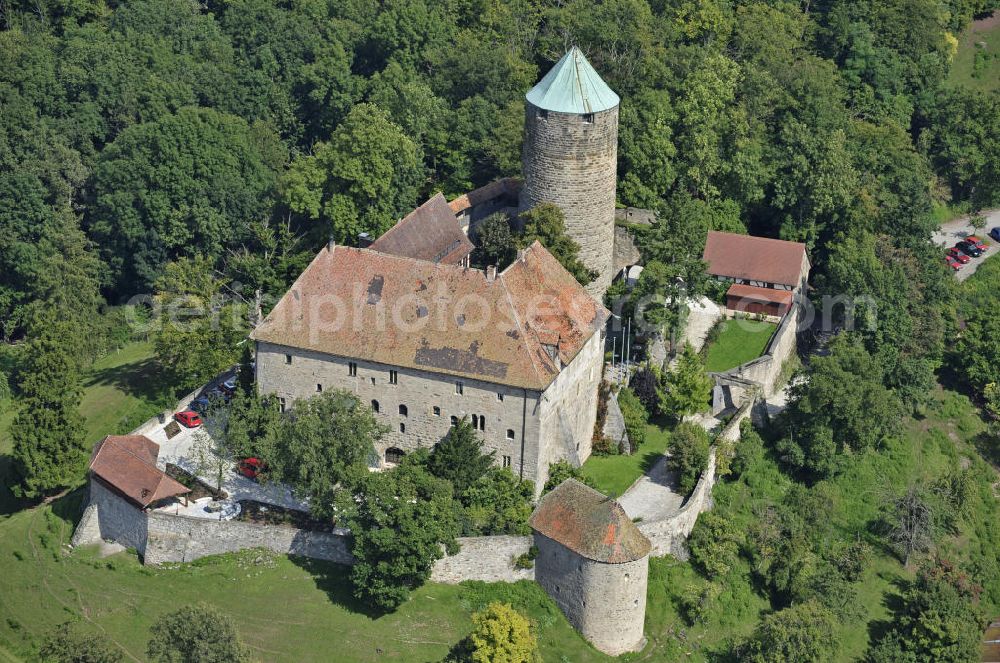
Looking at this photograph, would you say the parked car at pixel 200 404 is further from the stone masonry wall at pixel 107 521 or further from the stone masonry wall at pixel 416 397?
the stone masonry wall at pixel 107 521

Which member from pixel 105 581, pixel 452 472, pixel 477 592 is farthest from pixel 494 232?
pixel 105 581

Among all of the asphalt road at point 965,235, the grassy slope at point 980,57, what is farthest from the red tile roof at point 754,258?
the grassy slope at point 980,57

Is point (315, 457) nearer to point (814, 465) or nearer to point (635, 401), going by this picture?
point (635, 401)

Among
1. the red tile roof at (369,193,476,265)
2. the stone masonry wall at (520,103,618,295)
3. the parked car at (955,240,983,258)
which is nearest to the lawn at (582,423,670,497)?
the stone masonry wall at (520,103,618,295)

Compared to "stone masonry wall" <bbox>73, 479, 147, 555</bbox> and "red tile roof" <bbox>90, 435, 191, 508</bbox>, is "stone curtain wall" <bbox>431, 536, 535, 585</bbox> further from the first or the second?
"stone masonry wall" <bbox>73, 479, 147, 555</bbox>

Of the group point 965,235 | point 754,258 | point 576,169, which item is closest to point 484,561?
point 576,169

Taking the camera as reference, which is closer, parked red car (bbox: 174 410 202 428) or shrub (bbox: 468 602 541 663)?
shrub (bbox: 468 602 541 663)

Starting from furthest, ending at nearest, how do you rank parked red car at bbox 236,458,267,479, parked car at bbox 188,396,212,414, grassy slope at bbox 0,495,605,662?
parked car at bbox 188,396,212,414 < parked red car at bbox 236,458,267,479 < grassy slope at bbox 0,495,605,662

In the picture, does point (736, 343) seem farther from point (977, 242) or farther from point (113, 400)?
point (113, 400)
